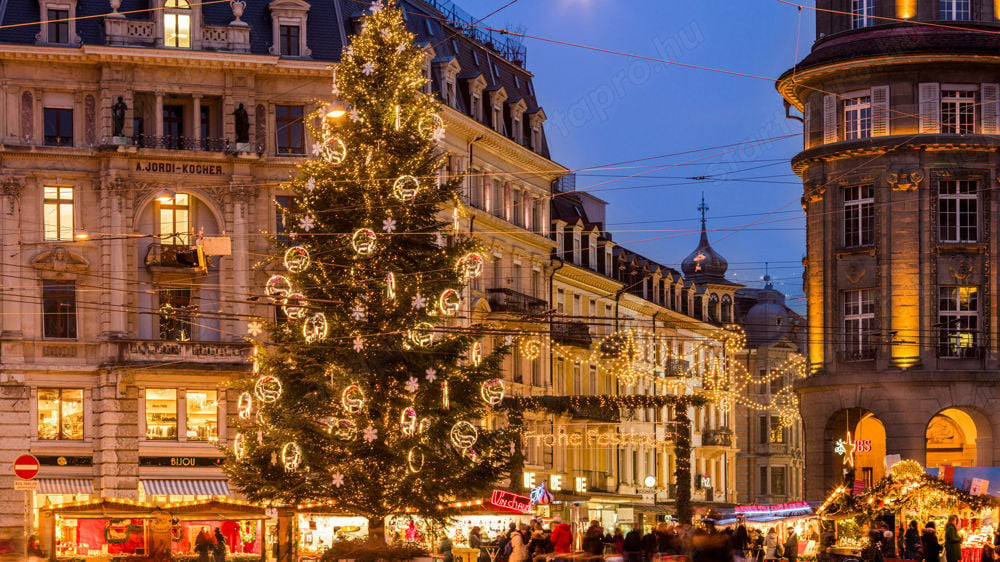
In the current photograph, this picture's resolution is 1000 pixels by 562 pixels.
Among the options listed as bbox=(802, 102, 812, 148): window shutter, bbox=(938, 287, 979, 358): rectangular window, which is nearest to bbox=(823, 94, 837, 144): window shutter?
bbox=(802, 102, 812, 148): window shutter

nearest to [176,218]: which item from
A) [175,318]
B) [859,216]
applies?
[175,318]

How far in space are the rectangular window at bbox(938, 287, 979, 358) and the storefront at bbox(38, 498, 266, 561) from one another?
23.2 metres

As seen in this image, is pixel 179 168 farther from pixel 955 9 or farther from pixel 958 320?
pixel 955 9

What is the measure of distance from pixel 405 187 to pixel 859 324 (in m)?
24.6

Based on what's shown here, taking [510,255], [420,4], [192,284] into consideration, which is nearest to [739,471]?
[510,255]

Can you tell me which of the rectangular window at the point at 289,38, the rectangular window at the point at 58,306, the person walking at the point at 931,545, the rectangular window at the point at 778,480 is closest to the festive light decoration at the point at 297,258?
the person walking at the point at 931,545

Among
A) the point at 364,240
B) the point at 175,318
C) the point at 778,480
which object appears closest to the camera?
the point at 364,240

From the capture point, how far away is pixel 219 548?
48.2m

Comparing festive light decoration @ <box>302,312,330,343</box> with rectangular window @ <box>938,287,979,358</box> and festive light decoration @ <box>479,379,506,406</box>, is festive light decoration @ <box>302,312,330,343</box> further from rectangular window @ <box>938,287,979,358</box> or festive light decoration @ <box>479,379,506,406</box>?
rectangular window @ <box>938,287,979,358</box>

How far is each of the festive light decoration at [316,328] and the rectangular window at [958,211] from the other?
1060 inches

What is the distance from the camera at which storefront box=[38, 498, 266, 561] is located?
157 feet

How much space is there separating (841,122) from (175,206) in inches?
894

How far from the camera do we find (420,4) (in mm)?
67750

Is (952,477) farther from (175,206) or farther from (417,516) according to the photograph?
(175,206)
